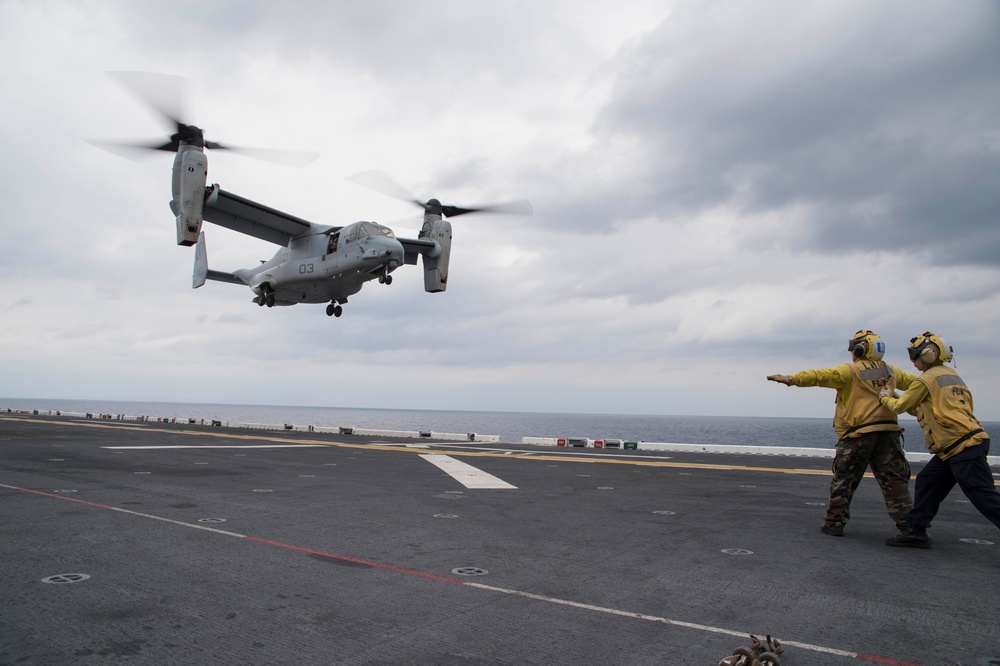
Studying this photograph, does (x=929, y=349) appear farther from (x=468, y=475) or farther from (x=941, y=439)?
(x=468, y=475)

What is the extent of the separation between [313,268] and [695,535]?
24.0m

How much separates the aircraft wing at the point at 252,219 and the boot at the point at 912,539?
87.2 feet

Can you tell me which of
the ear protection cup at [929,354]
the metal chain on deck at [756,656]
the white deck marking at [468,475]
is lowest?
the white deck marking at [468,475]

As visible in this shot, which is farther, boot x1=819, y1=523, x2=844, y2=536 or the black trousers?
boot x1=819, y1=523, x2=844, y2=536

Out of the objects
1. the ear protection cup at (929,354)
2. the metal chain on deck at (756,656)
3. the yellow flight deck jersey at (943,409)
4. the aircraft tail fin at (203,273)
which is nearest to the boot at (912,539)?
the yellow flight deck jersey at (943,409)

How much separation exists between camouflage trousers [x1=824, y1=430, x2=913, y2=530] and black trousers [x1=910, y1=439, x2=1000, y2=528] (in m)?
0.19

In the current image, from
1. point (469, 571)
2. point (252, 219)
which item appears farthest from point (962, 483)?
point (252, 219)

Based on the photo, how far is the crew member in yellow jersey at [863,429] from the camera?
6301 millimetres

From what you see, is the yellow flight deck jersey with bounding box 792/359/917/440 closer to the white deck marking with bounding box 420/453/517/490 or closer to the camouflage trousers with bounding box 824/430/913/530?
the camouflage trousers with bounding box 824/430/913/530

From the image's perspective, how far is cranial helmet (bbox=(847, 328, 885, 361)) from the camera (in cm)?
679

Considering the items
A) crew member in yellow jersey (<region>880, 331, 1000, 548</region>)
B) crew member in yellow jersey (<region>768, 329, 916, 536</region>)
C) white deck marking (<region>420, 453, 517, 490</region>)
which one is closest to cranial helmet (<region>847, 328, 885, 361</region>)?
crew member in yellow jersey (<region>768, 329, 916, 536</region>)

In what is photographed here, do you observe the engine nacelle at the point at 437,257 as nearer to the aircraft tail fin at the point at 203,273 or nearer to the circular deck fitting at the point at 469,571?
the aircraft tail fin at the point at 203,273

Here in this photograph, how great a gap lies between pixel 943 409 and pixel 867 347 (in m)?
1.15

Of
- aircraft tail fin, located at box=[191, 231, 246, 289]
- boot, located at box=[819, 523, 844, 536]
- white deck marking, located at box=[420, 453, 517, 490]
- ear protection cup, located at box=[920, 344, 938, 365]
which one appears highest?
aircraft tail fin, located at box=[191, 231, 246, 289]
